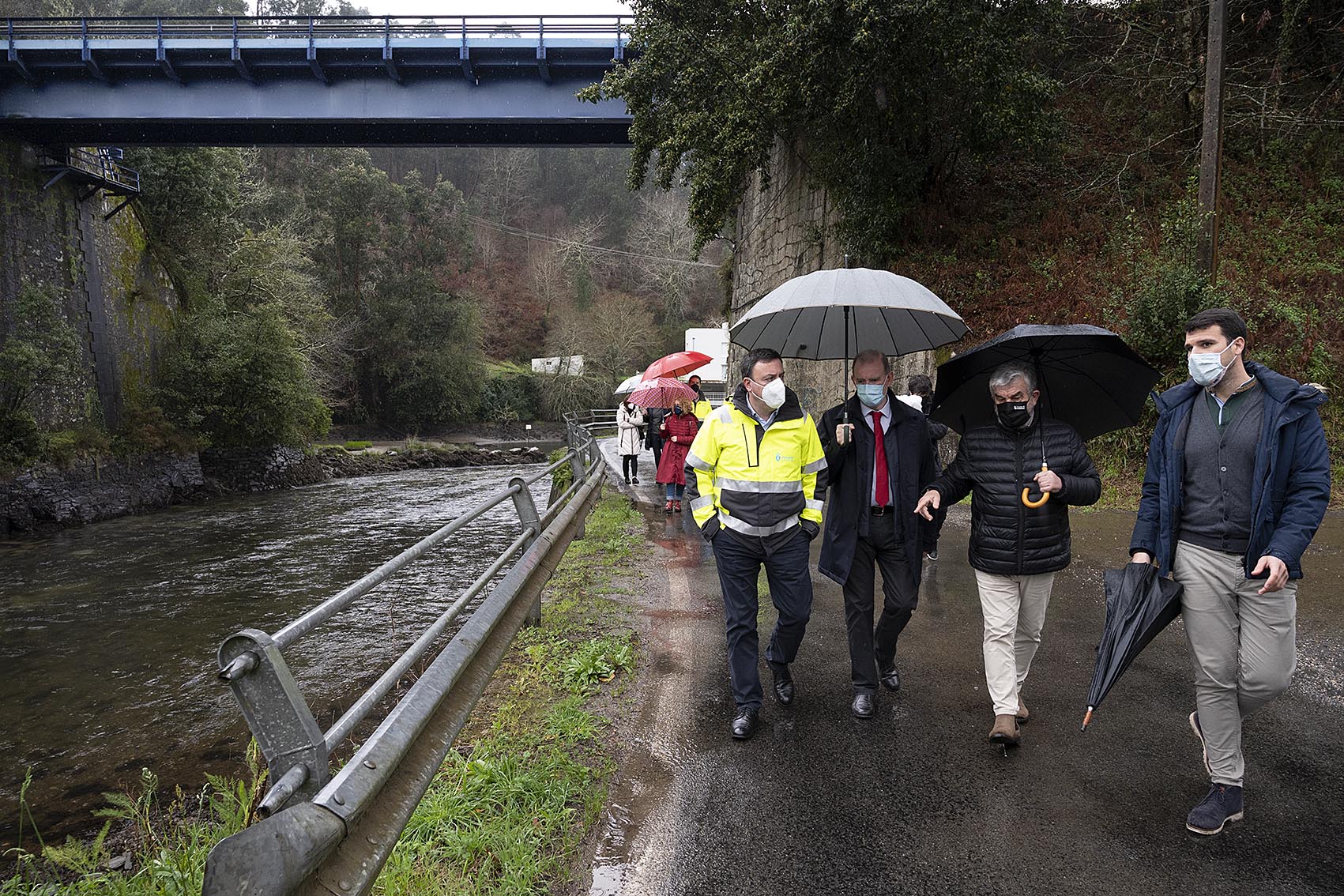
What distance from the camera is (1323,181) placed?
555 inches

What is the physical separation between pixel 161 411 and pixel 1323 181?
32710 millimetres

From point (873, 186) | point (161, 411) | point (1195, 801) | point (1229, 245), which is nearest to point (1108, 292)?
point (1229, 245)

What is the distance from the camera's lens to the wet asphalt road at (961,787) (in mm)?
2986

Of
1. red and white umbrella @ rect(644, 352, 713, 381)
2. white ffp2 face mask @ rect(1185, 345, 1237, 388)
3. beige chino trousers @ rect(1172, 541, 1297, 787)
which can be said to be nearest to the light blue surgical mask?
white ffp2 face mask @ rect(1185, 345, 1237, 388)

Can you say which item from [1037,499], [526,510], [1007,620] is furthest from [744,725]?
[526,510]

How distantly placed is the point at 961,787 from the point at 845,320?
2746 mm

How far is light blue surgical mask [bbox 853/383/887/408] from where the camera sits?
4.43m

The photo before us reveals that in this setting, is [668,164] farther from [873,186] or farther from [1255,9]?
[1255,9]

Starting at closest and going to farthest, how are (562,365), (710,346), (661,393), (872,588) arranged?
(872,588), (661,393), (710,346), (562,365)

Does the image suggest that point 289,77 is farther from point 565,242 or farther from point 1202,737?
point 565,242

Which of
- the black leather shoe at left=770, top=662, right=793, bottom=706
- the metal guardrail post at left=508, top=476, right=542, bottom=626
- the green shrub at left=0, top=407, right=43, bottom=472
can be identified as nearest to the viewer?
the black leather shoe at left=770, top=662, right=793, bottom=706

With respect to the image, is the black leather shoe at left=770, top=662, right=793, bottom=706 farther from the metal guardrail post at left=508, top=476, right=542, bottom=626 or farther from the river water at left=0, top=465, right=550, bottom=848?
the river water at left=0, top=465, right=550, bottom=848

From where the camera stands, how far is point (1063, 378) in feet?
14.0

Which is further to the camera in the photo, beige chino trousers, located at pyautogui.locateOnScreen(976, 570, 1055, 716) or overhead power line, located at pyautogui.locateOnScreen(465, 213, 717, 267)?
overhead power line, located at pyautogui.locateOnScreen(465, 213, 717, 267)
